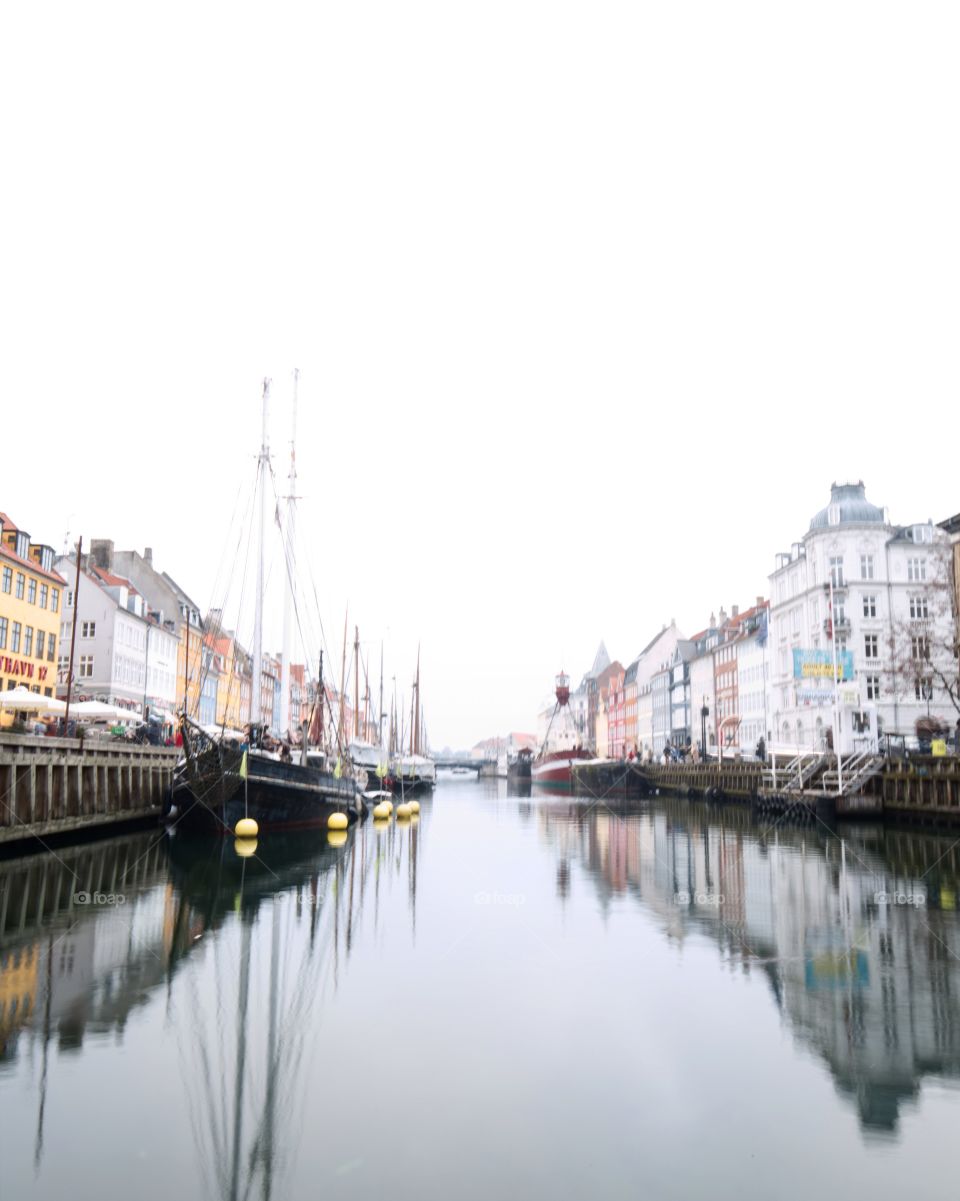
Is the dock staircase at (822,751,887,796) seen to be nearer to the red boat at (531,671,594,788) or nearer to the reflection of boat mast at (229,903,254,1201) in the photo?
the reflection of boat mast at (229,903,254,1201)

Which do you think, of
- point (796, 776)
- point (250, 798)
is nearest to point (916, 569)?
point (796, 776)

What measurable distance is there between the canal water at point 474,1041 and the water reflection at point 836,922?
0.09 metres

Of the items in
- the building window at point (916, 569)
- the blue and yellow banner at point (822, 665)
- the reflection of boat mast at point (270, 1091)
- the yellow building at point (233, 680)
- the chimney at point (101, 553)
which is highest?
the chimney at point (101, 553)

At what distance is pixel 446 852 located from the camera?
36969 millimetres

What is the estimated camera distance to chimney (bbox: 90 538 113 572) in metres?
80.6

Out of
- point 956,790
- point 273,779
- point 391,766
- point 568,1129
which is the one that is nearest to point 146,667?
point 391,766

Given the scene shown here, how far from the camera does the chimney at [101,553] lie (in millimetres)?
80562

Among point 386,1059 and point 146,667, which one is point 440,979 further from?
point 146,667

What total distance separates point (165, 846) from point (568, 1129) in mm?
27843

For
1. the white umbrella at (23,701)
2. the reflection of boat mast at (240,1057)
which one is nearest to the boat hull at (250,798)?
the white umbrella at (23,701)

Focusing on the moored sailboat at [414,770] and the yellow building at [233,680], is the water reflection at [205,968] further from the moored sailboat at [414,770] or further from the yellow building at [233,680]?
the yellow building at [233,680]

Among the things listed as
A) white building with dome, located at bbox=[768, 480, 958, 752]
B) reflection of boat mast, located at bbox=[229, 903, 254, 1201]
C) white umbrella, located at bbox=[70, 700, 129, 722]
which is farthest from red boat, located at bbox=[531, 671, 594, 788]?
reflection of boat mast, located at bbox=[229, 903, 254, 1201]

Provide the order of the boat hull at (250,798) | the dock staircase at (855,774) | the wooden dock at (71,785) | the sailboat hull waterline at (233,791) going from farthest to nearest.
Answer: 1. the dock staircase at (855,774)
2. the boat hull at (250,798)
3. the sailboat hull waterline at (233,791)
4. the wooden dock at (71,785)

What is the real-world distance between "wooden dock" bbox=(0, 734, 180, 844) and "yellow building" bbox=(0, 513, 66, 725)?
14.6m
